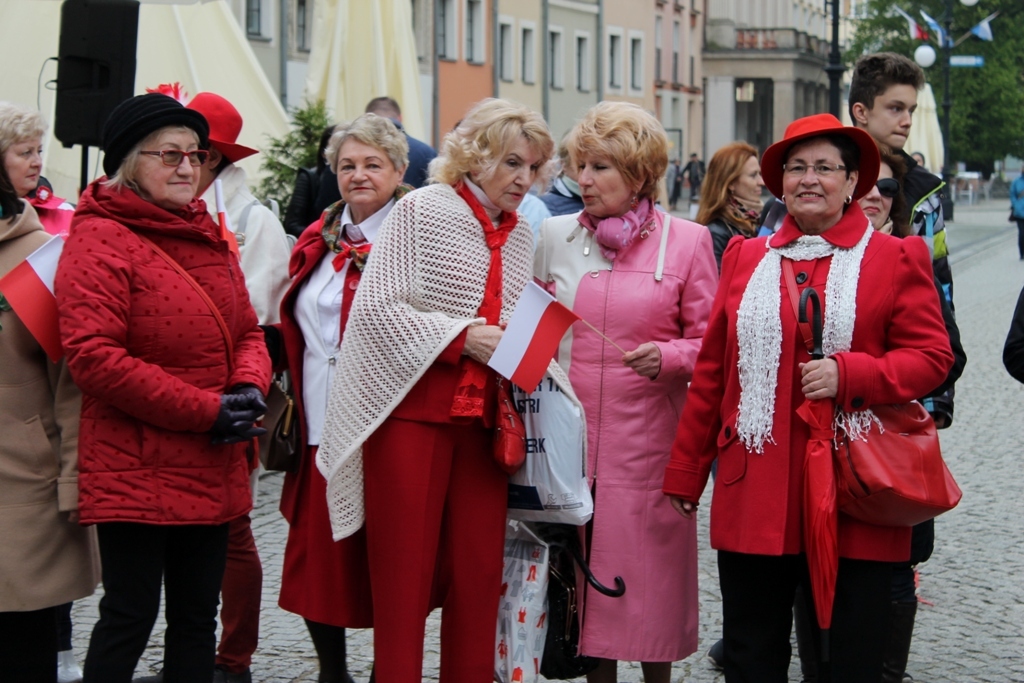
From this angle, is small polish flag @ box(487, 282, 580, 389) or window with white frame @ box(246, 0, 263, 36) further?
window with white frame @ box(246, 0, 263, 36)

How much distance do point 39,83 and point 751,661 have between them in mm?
6563

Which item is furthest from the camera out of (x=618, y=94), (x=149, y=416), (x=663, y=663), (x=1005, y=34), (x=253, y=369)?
(x=1005, y=34)

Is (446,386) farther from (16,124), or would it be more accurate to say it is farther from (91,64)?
(91,64)

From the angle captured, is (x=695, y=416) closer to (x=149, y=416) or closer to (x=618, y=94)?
(x=149, y=416)

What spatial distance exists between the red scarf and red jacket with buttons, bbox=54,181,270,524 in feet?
2.01

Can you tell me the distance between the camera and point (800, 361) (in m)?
4.11

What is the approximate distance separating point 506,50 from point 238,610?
42.0 meters

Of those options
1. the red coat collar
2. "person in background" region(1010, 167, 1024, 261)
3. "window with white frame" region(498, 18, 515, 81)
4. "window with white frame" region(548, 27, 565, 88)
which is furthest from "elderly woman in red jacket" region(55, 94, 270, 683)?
"window with white frame" region(548, 27, 565, 88)

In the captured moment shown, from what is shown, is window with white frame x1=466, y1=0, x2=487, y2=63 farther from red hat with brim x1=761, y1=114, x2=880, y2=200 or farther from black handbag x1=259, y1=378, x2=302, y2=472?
red hat with brim x1=761, y1=114, x2=880, y2=200

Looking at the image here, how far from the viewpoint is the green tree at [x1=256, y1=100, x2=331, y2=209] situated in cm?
1092

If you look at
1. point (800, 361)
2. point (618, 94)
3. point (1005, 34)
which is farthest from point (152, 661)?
point (1005, 34)

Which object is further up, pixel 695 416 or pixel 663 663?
pixel 695 416

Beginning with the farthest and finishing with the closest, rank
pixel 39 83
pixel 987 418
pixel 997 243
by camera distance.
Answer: pixel 997 243, pixel 987 418, pixel 39 83

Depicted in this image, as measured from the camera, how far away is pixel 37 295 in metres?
4.16
